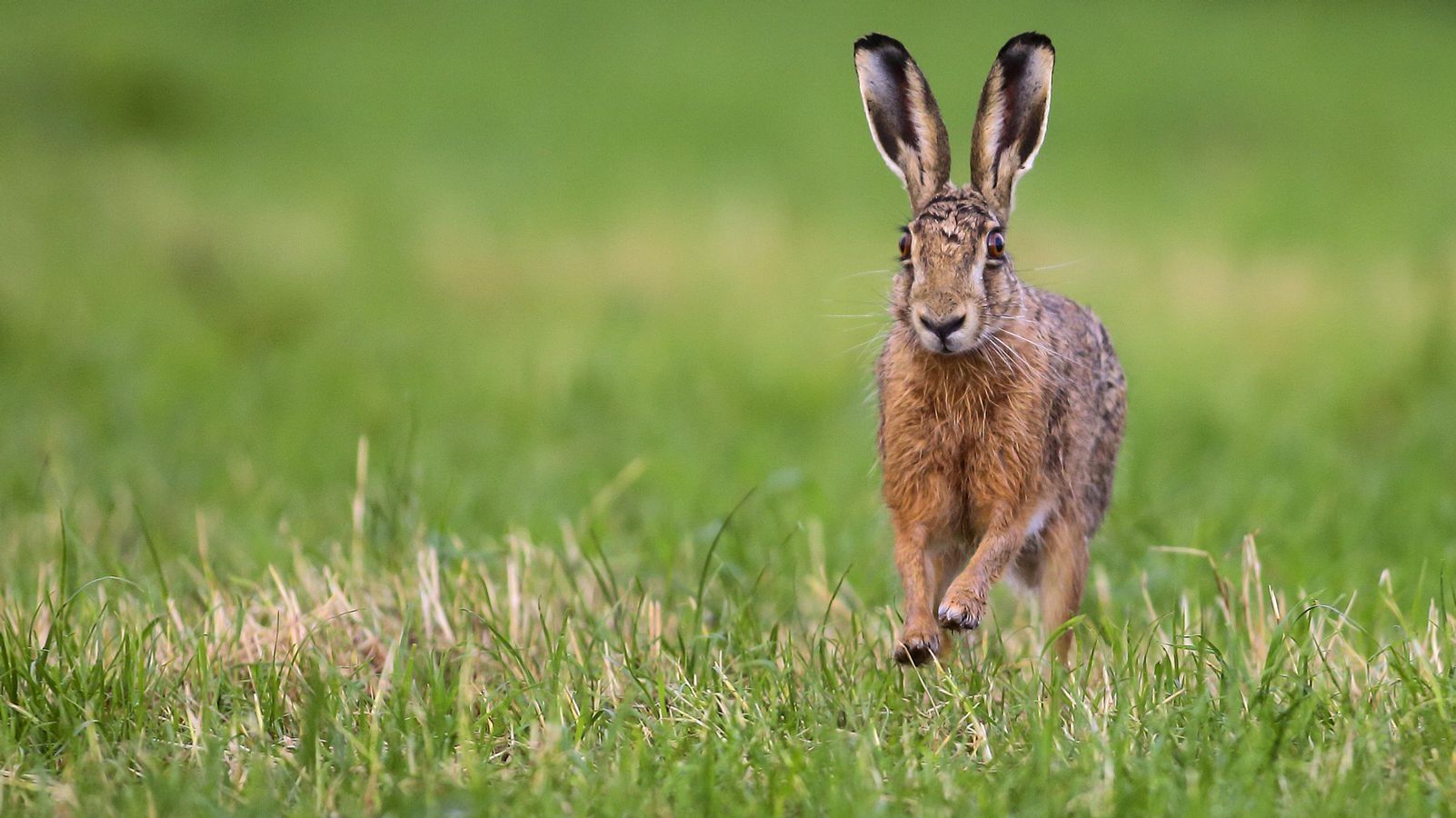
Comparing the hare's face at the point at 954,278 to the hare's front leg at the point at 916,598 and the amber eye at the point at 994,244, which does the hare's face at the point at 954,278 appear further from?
the hare's front leg at the point at 916,598

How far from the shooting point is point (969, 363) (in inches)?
157

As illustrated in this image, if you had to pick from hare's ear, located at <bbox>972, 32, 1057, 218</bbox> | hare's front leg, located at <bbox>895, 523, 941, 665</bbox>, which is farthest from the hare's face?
hare's front leg, located at <bbox>895, 523, 941, 665</bbox>

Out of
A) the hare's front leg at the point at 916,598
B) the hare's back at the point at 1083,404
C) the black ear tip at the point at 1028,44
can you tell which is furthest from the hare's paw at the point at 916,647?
the black ear tip at the point at 1028,44

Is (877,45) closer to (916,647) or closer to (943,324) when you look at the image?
(943,324)

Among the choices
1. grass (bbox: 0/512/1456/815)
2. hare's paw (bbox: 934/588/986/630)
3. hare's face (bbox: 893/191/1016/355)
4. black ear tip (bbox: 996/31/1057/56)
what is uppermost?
black ear tip (bbox: 996/31/1057/56)

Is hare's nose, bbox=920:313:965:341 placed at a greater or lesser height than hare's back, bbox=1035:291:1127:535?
greater

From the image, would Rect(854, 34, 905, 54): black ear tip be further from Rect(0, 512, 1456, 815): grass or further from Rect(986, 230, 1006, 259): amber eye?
Rect(0, 512, 1456, 815): grass

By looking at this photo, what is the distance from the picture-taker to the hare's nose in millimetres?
3725

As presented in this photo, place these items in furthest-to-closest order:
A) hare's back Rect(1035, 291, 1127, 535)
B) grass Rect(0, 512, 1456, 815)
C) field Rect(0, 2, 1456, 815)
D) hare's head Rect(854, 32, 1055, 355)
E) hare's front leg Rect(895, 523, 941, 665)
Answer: hare's back Rect(1035, 291, 1127, 535)
hare's head Rect(854, 32, 1055, 355)
hare's front leg Rect(895, 523, 941, 665)
field Rect(0, 2, 1456, 815)
grass Rect(0, 512, 1456, 815)

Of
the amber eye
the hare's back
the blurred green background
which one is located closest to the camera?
the amber eye

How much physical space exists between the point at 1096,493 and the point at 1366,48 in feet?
54.2

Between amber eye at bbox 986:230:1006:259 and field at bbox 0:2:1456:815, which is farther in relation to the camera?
amber eye at bbox 986:230:1006:259

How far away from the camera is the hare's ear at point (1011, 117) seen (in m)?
3.92

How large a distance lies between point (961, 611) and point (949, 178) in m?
1.20
